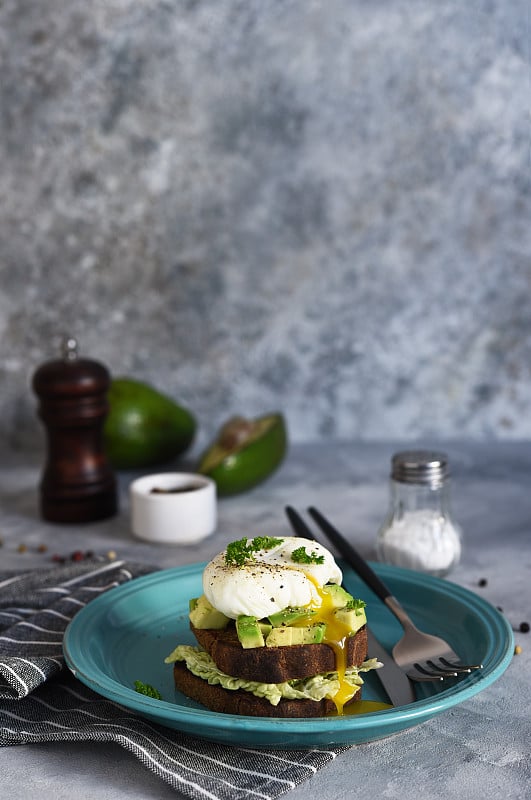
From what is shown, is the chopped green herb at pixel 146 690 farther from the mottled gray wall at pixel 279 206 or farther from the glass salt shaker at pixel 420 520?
the mottled gray wall at pixel 279 206

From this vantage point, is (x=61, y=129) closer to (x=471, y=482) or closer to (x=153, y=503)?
(x=153, y=503)

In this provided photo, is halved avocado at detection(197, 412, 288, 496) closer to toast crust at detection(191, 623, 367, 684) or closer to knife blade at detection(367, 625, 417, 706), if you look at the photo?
knife blade at detection(367, 625, 417, 706)

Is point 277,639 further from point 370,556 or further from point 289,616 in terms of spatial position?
point 370,556

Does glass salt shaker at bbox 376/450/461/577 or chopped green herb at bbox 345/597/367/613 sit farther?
glass salt shaker at bbox 376/450/461/577

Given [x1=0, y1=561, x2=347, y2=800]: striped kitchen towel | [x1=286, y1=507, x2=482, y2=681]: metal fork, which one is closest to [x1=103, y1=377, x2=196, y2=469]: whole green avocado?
[x1=0, y1=561, x2=347, y2=800]: striped kitchen towel

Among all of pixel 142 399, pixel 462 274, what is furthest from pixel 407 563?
pixel 462 274

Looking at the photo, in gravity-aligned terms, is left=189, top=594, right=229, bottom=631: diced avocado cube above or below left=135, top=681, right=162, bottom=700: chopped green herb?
above
